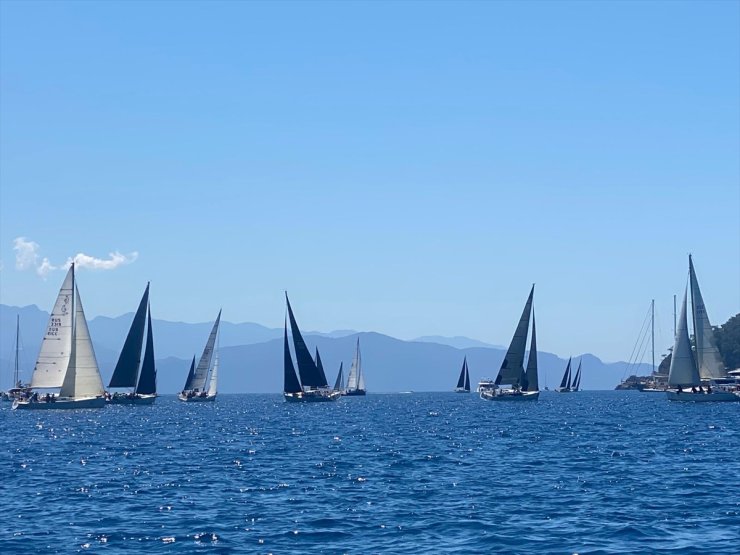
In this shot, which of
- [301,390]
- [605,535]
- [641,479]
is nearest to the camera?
[605,535]

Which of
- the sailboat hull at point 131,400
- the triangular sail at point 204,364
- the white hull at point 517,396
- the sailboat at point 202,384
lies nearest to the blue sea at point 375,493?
the sailboat hull at point 131,400

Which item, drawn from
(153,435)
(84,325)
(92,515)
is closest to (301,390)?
(84,325)

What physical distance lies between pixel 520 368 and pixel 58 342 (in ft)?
209

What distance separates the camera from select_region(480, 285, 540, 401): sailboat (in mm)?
135500

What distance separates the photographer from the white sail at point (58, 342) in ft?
346

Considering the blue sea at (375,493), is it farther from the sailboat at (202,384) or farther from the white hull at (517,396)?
the sailboat at (202,384)

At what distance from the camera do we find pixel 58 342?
106438 millimetres

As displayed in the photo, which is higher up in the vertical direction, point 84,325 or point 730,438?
point 84,325

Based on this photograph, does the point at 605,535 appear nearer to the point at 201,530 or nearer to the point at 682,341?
the point at 201,530

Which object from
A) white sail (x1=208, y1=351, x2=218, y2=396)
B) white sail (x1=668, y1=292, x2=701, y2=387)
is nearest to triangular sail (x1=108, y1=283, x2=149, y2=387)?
white sail (x1=208, y1=351, x2=218, y2=396)

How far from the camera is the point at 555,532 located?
103ft

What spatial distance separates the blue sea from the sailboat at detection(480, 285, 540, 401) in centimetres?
6078

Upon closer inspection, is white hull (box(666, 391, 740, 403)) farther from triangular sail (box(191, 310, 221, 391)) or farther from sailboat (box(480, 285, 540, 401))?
triangular sail (box(191, 310, 221, 391))

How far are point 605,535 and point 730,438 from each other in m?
41.8
